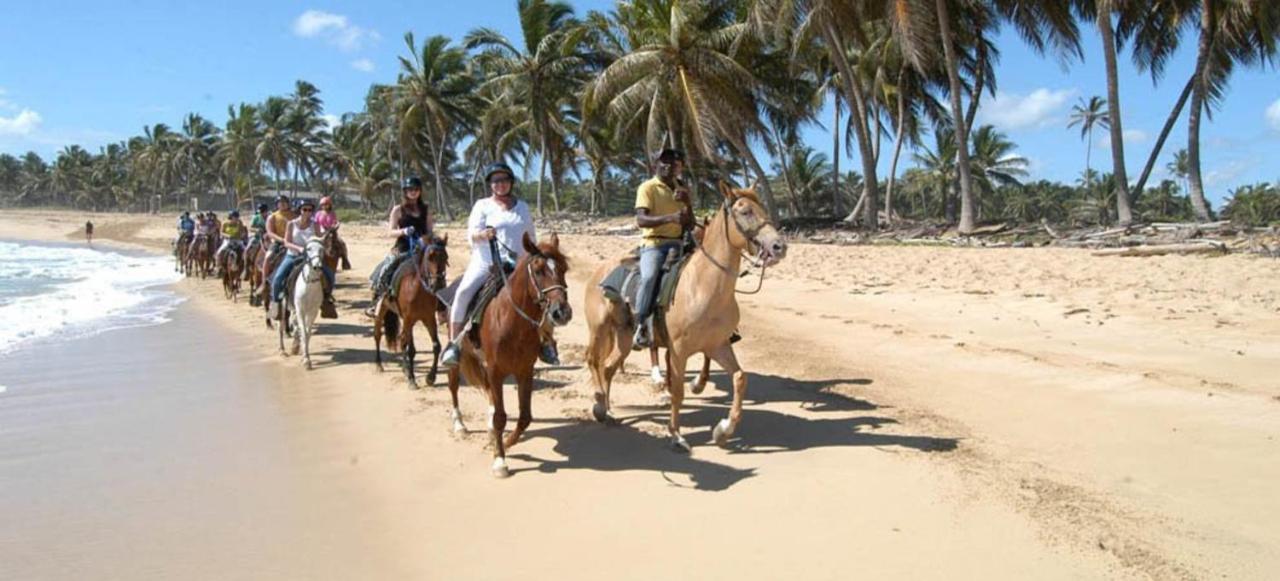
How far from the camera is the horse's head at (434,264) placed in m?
8.24

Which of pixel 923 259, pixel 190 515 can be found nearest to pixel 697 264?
pixel 190 515

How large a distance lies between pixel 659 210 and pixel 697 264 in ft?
2.47

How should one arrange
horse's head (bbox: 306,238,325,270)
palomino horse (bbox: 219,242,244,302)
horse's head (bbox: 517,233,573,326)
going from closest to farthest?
1. horse's head (bbox: 517,233,573,326)
2. horse's head (bbox: 306,238,325,270)
3. palomino horse (bbox: 219,242,244,302)

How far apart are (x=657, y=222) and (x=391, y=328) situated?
15.3 ft

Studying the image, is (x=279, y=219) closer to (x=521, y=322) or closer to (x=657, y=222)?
(x=657, y=222)

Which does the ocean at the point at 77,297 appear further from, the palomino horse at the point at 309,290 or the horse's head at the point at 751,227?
the horse's head at the point at 751,227

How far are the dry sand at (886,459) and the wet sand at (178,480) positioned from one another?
0.47 ft

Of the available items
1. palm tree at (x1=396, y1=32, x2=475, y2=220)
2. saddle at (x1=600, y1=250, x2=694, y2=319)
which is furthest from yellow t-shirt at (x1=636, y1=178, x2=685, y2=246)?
palm tree at (x1=396, y1=32, x2=475, y2=220)

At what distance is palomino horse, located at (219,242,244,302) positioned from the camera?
17.6 m

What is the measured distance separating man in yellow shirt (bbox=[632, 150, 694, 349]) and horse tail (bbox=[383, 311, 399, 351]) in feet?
13.5

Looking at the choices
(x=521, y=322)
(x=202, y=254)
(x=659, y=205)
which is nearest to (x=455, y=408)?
(x=521, y=322)

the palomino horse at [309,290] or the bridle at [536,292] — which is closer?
the bridle at [536,292]

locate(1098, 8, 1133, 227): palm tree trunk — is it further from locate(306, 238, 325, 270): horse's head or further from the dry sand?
locate(306, 238, 325, 270): horse's head

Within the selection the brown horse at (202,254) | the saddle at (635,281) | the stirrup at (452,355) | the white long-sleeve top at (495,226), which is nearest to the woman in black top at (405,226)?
the white long-sleeve top at (495,226)
